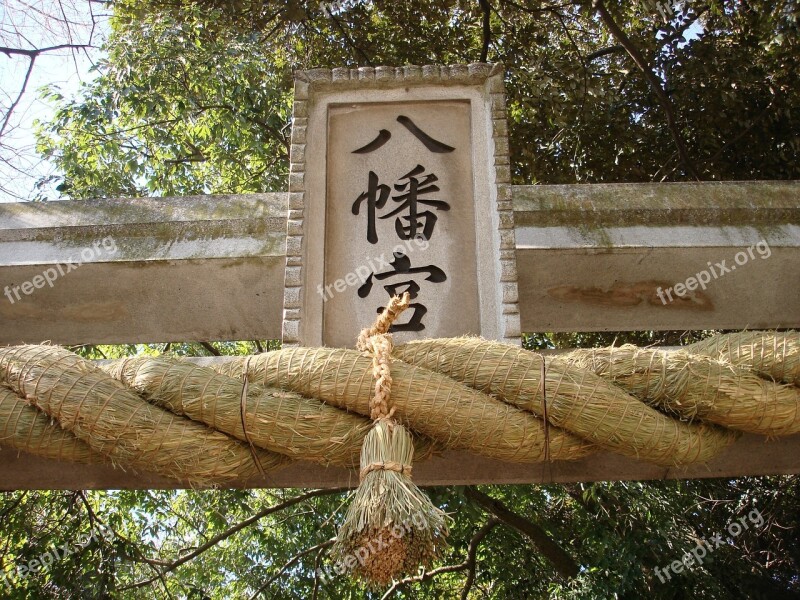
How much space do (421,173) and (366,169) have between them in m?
0.19

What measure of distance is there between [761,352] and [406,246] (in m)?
1.26

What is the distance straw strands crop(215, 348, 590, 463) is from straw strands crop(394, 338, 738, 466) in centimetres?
4

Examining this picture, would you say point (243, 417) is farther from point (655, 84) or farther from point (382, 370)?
point (655, 84)

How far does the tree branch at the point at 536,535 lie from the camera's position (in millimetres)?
5289

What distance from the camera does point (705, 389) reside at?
1715mm

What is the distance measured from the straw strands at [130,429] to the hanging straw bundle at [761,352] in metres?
0.99

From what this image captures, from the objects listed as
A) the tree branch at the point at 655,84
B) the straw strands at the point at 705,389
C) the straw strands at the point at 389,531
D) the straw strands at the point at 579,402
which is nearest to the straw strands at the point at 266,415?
the straw strands at the point at 389,531

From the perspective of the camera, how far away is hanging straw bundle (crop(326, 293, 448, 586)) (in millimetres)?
1520

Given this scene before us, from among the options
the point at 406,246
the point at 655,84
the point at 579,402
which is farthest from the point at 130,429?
the point at 655,84

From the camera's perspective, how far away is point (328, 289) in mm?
2668

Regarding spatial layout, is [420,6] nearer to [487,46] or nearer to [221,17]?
[487,46]

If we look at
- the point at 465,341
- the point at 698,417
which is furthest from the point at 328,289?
the point at 698,417

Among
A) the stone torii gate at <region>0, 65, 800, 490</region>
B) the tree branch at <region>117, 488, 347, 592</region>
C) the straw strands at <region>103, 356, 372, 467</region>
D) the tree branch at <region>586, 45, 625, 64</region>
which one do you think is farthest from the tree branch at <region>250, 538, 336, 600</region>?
the straw strands at <region>103, 356, 372, 467</region>

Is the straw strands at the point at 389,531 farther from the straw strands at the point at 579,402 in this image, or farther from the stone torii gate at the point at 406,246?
the stone torii gate at the point at 406,246
